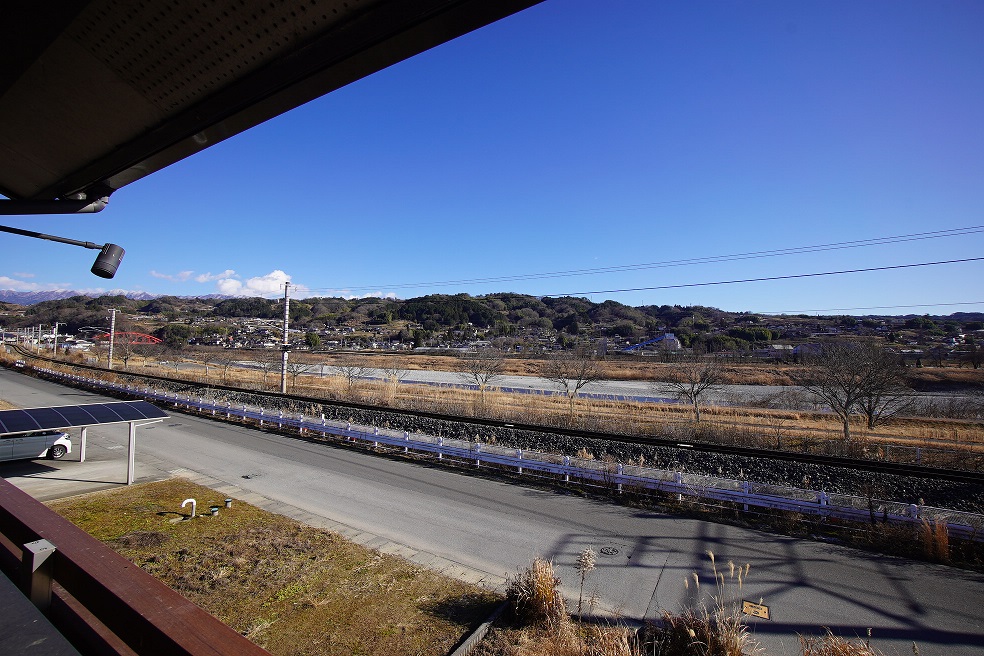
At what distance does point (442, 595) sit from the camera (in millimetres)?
7402

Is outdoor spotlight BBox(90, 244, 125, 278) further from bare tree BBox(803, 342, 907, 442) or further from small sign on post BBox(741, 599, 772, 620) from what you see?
bare tree BBox(803, 342, 907, 442)

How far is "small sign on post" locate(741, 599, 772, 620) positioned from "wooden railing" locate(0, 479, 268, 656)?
8.17 metres

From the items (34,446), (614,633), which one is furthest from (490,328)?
(614,633)

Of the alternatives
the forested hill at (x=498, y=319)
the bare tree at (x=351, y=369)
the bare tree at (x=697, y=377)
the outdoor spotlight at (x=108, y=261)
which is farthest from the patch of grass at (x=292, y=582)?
the forested hill at (x=498, y=319)

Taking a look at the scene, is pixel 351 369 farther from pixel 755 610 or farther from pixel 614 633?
pixel 614 633

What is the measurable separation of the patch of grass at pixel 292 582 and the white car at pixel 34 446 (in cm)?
510

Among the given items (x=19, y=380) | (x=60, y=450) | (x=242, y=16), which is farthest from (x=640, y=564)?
(x=19, y=380)

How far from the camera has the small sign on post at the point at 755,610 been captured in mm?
7090

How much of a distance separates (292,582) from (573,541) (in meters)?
5.44

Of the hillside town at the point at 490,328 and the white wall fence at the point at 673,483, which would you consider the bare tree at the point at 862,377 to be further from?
the hillside town at the point at 490,328

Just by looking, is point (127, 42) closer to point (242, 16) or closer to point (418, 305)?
point (242, 16)

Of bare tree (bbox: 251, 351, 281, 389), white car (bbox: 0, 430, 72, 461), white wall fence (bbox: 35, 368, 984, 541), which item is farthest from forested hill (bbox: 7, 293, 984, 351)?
white car (bbox: 0, 430, 72, 461)

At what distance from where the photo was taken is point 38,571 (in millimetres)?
1830

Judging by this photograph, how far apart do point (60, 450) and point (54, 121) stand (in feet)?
53.7
